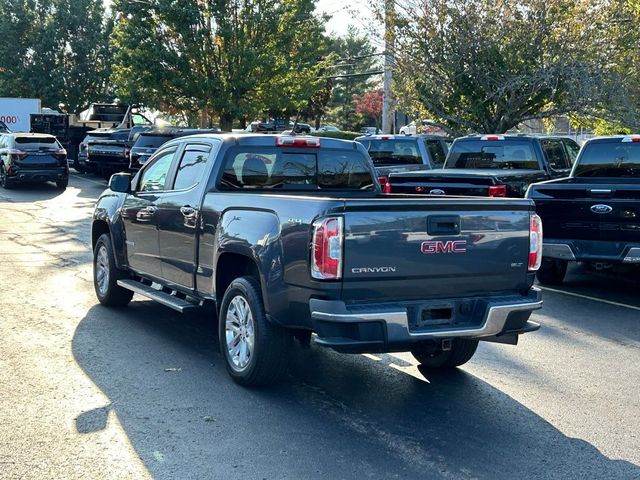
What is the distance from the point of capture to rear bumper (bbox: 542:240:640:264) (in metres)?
9.52

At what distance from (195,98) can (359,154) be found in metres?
28.3

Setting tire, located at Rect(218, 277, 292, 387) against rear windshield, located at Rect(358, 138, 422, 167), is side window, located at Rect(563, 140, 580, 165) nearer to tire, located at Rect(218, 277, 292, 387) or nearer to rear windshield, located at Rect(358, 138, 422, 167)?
rear windshield, located at Rect(358, 138, 422, 167)

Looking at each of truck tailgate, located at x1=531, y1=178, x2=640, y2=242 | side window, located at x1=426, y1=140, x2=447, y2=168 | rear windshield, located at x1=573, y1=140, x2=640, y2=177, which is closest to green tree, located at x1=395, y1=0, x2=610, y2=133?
side window, located at x1=426, y1=140, x2=447, y2=168

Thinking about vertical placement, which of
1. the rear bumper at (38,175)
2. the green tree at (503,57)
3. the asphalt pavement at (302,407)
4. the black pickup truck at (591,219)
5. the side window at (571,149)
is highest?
the green tree at (503,57)

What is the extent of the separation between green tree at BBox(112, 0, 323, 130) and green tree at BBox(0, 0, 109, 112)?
1834 centimetres

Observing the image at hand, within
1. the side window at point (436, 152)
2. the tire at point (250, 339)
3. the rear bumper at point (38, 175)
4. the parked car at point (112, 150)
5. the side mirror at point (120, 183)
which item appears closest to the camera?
the tire at point (250, 339)

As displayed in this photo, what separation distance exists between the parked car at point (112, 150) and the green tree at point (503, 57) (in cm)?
907

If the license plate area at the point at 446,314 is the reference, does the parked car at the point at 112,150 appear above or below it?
above

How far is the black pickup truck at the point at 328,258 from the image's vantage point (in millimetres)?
5297

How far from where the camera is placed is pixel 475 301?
18.8ft

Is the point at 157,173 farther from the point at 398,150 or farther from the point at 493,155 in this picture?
the point at 398,150

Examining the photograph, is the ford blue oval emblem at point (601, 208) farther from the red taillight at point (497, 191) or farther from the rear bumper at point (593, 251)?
the red taillight at point (497, 191)

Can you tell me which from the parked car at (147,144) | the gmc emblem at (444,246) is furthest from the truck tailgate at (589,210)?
the parked car at (147,144)

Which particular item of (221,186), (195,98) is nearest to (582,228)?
(221,186)
